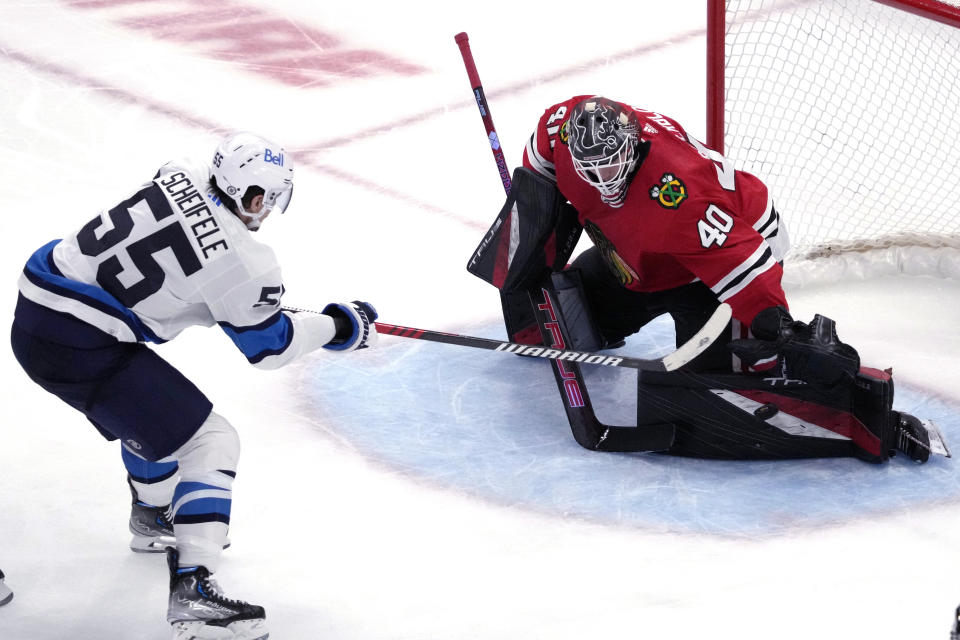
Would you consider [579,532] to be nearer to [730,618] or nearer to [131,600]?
[730,618]

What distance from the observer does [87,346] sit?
7.86ft

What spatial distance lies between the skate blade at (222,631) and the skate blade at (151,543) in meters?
0.38

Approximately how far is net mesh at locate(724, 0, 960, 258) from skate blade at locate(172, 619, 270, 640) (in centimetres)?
224

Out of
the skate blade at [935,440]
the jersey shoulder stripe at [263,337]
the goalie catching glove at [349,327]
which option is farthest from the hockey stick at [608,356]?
the skate blade at [935,440]

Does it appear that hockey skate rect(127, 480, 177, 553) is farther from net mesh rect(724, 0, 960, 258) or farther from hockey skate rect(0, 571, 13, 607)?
net mesh rect(724, 0, 960, 258)

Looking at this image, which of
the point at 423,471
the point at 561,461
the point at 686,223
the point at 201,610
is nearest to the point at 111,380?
the point at 201,610

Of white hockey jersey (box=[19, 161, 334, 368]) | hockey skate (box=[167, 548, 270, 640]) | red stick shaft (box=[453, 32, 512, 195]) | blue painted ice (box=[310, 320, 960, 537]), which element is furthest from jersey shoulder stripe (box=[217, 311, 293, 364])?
red stick shaft (box=[453, 32, 512, 195])

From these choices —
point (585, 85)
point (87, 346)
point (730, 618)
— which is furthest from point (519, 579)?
point (585, 85)

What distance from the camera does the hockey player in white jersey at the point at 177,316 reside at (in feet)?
7.74

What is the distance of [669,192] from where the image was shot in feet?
9.61

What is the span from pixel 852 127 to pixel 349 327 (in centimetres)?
274

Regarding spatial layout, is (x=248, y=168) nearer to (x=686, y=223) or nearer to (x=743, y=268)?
(x=686, y=223)

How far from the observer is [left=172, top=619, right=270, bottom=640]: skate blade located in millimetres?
2428

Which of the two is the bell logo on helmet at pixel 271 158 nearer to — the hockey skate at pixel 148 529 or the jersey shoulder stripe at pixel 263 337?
the jersey shoulder stripe at pixel 263 337
